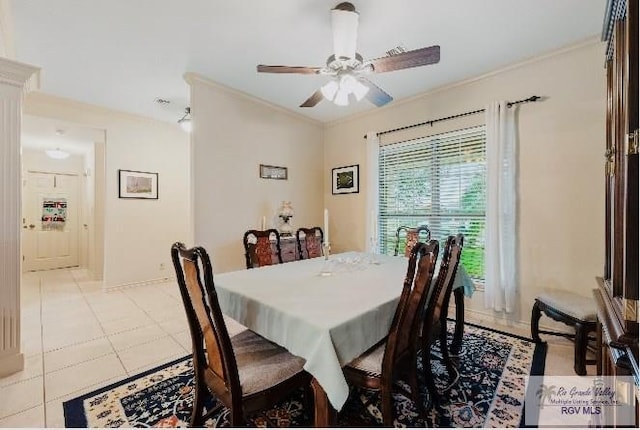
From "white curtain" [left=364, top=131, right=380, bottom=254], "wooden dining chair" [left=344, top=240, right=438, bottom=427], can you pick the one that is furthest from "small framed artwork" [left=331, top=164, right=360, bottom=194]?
"wooden dining chair" [left=344, top=240, right=438, bottom=427]

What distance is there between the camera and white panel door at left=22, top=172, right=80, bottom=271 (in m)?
5.68

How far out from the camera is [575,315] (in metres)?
2.06

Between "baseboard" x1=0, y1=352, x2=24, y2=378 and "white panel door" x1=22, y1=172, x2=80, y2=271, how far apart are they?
4966mm

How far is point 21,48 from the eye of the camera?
8.31 feet

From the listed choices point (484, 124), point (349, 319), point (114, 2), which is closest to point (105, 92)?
point (114, 2)

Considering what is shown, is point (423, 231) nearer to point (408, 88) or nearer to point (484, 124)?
point (484, 124)

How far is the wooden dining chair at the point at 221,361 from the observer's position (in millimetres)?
1146

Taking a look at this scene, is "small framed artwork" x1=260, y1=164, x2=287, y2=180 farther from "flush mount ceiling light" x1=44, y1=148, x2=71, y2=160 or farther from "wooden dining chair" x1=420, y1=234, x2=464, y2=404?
"flush mount ceiling light" x1=44, y1=148, x2=71, y2=160

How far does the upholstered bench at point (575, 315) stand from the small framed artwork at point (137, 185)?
202 inches

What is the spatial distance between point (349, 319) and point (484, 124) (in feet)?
9.18

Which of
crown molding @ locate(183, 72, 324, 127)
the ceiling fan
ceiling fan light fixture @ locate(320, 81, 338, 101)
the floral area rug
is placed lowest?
the floral area rug

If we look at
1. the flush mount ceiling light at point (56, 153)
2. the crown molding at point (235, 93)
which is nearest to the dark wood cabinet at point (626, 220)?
the crown molding at point (235, 93)

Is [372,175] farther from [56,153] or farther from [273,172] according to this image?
[56,153]

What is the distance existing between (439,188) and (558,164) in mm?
1119
